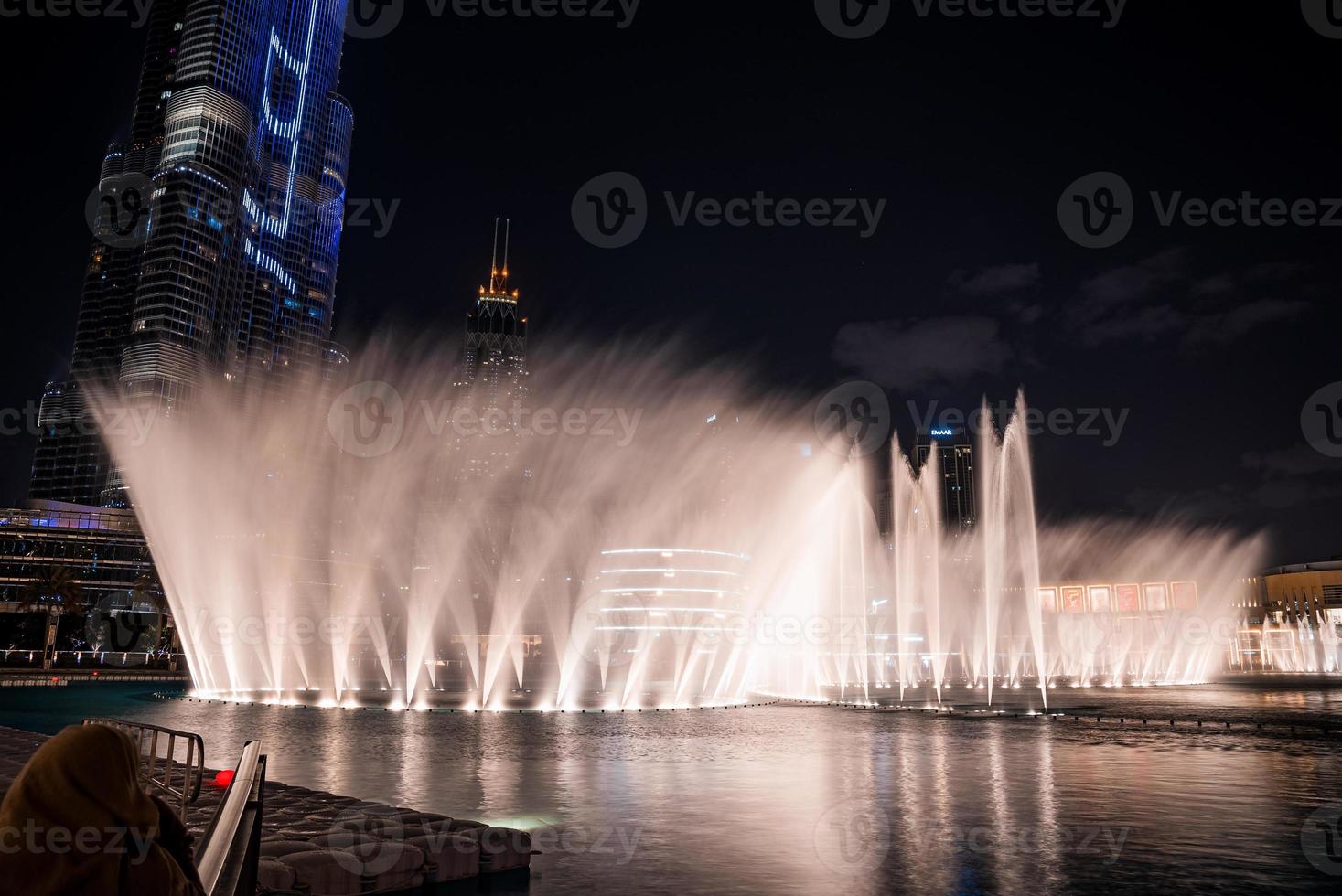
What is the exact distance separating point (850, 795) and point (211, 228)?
161m

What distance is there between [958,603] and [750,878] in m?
99.3

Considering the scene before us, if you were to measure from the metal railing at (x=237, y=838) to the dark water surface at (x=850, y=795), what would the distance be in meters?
3.27

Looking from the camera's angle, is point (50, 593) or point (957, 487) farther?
point (957, 487)

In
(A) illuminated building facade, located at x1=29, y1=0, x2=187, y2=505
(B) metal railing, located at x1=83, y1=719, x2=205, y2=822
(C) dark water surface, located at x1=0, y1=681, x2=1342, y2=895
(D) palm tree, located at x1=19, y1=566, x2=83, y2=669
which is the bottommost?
(C) dark water surface, located at x1=0, y1=681, x2=1342, y2=895

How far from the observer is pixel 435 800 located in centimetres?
1466

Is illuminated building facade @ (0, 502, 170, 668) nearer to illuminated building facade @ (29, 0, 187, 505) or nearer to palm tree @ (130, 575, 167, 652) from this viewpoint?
palm tree @ (130, 575, 167, 652)

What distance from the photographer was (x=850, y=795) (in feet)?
51.0

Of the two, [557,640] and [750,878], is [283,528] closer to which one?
[557,640]

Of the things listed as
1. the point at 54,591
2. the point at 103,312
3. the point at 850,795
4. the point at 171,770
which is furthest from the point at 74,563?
the point at 850,795

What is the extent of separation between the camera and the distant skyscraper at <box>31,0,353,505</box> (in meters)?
142

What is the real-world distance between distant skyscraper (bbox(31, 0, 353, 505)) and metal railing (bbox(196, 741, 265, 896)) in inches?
5773

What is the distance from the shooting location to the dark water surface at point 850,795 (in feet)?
33.4

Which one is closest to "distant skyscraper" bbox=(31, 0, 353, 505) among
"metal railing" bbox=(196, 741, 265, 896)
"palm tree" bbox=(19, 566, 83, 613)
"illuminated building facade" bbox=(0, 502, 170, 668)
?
"illuminated building facade" bbox=(0, 502, 170, 668)

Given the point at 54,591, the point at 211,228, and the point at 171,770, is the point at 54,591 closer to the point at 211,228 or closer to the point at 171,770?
the point at 171,770
